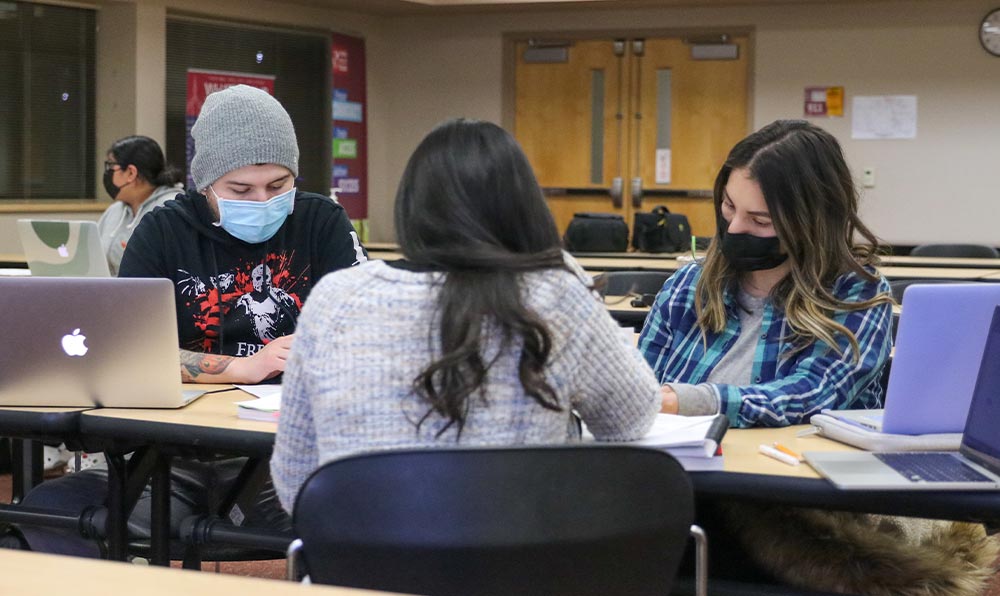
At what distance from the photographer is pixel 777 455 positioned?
5.84 feet

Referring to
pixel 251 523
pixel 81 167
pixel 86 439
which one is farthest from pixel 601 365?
pixel 81 167

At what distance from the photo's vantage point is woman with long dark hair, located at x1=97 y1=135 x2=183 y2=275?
543 cm

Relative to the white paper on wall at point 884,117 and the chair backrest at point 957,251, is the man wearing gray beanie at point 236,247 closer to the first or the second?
the chair backrest at point 957,251

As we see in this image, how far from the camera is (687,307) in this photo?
230cm

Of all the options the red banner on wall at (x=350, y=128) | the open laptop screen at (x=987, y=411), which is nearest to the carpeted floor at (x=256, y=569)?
the open laptop screen at (x=987, y=411)

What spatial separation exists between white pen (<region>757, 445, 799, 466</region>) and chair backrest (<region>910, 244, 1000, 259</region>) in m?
5.42

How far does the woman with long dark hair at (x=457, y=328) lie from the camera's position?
1400 millimetres

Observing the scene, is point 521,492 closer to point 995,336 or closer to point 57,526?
point 995,336

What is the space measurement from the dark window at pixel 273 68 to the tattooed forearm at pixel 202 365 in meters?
5.53

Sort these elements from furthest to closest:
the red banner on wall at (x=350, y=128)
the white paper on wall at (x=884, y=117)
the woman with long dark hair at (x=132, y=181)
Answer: the red banner on wall at (x=350, y=128), the white paper on wall at (x=884, y=117), the woman with long dark hair at (x=132, y=181)

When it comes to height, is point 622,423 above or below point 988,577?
above

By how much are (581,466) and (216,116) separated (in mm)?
1503

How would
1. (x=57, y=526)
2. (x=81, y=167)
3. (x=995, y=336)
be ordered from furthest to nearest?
1. (x=81, y=167)
2. (x=57, y=526)
3. (x=995, y=336)

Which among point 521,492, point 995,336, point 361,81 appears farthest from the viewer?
point 361,81
